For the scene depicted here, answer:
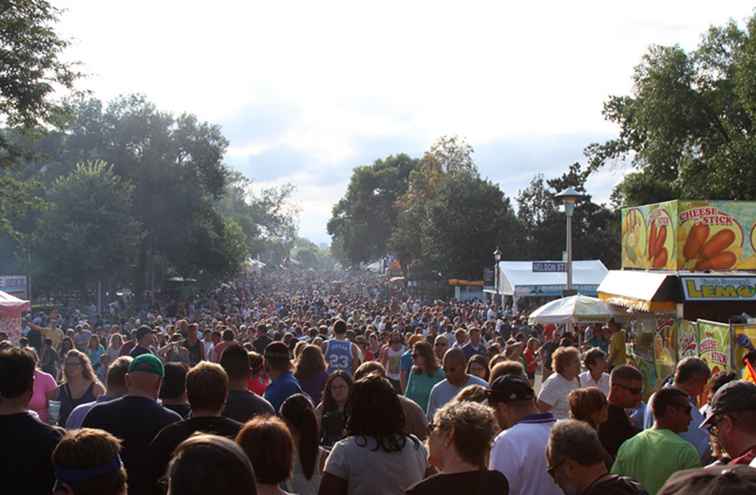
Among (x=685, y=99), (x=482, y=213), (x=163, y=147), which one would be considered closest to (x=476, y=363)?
(x=685, y=99)

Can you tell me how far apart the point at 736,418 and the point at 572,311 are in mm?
14199

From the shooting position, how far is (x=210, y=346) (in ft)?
50.4

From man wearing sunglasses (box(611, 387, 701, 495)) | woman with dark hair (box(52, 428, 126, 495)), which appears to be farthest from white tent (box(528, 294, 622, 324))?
woman with dark hair (box(52, 428, 126, 495))

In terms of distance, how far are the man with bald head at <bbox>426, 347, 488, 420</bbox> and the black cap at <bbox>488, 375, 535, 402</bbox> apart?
2210 millimetres

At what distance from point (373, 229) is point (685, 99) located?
235 ft

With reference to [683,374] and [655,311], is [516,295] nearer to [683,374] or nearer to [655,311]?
[655,311]

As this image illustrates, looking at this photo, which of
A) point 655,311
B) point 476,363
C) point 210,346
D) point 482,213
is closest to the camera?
point 476,363

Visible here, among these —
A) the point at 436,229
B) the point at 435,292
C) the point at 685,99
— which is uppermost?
the point at 685,99

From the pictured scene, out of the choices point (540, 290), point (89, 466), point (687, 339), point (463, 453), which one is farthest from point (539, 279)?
point (89, 466)

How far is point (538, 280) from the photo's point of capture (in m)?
37.2

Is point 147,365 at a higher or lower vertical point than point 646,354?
higher

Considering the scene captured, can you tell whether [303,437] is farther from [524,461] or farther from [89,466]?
[89,466]

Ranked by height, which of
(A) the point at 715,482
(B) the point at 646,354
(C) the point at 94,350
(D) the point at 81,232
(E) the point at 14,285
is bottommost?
(B) the point at 646,354

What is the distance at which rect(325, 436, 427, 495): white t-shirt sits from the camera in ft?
14.3
